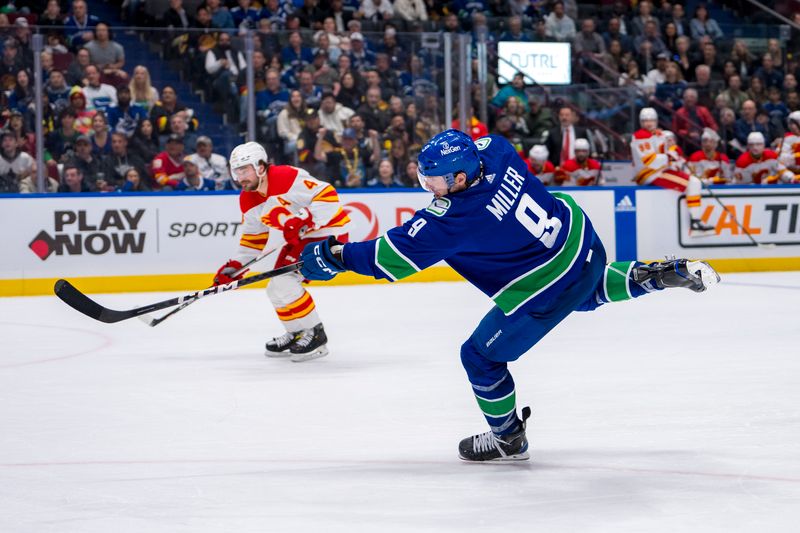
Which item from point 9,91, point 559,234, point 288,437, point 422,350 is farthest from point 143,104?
point 559,234

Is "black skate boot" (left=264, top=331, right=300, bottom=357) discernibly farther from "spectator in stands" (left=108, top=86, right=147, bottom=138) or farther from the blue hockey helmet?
"spectator in stands" (left=108, top=86, right=147, bottom=138)

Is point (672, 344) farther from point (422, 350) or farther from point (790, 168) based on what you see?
point (790, 168)

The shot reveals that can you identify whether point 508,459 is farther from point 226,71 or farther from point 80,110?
point 226,71

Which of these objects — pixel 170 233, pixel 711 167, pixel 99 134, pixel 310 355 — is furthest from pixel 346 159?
pixel 310 355

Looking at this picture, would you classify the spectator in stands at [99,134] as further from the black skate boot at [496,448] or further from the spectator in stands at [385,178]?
the black skate boot at [496,448]

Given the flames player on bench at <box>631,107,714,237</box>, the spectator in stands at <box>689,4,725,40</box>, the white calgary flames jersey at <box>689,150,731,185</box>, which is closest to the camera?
the flames player on bench at <box>631,107,714,237</box>

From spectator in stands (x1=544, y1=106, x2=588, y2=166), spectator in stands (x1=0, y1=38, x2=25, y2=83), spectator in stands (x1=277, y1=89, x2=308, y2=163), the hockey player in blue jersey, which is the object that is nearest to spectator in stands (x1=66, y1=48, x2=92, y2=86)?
spectator in stands (x1=0, y1=38, x2=25, y2=83)

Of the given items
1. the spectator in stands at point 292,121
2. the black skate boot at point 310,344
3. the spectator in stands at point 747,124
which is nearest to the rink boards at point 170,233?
the spectator in stands at point 292,121

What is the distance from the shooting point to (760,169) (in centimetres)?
1270

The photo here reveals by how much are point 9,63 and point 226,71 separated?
179 centimetres

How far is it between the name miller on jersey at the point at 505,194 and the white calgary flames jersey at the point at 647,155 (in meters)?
8.57

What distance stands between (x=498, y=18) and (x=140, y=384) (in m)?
8.96

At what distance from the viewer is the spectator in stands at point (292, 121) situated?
10.6m

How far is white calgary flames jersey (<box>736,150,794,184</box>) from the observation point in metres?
12.6
